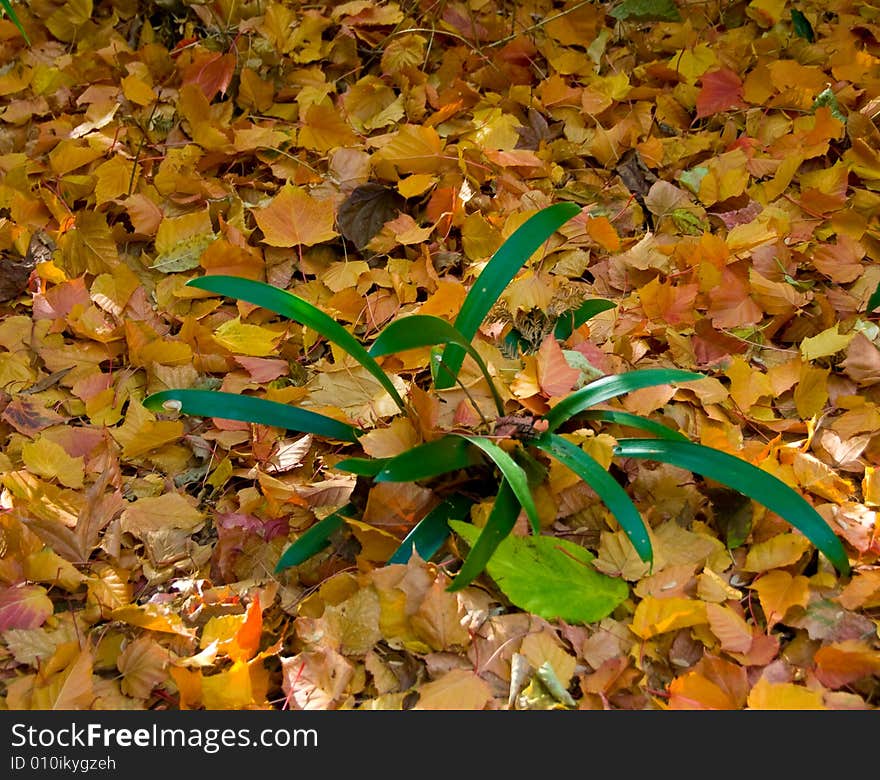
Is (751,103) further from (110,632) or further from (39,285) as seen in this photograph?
(110,632)

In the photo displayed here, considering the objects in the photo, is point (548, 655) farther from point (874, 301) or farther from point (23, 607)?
point (874, 301)

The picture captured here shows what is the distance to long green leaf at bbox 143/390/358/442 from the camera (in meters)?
1.34

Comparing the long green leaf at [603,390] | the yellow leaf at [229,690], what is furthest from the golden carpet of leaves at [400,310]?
the long green leaf at [603,390]

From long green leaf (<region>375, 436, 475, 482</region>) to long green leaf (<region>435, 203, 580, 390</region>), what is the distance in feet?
0.47

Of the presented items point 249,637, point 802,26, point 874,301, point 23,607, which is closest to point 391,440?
point 249,637

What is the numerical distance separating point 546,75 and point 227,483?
129cm

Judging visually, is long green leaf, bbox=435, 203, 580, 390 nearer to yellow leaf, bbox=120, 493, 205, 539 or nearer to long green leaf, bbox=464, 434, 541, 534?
long green leaf, bbox=464, 434, 541, 534

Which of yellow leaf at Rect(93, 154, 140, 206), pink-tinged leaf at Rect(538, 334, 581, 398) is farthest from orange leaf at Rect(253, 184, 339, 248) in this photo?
pink-tinged leaf at Rect(538, 334, 581, 398)

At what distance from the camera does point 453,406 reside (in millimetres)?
1472

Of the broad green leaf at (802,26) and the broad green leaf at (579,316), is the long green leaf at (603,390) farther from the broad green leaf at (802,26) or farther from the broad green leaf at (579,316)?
the broad green leaf at (802,26)

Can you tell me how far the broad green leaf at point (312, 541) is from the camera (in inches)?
52.7

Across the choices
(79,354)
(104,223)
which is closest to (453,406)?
(79,354)

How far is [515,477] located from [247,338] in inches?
27.8

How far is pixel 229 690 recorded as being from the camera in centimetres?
115
